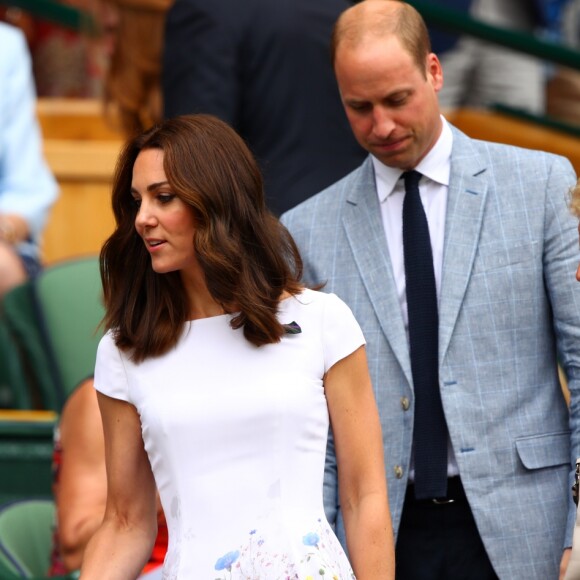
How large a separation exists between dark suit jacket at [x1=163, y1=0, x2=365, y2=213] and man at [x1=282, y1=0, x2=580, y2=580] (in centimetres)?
71

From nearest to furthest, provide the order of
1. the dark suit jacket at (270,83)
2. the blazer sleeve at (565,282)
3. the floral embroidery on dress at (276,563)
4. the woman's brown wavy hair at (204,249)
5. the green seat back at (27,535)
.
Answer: the floral embroidery on dress at (276,563) → the woman's brown wavy hair at (204,249) → the blazer sleeve at (565,282) → the dark suit jacket at (270,83) → the green seat back at (27,535)

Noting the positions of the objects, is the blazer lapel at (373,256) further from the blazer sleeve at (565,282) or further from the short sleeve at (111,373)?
the short sleeve at (111,373)

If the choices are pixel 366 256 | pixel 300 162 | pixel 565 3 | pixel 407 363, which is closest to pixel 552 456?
pixel 407 363

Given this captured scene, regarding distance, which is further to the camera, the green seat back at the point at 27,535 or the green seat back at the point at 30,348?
the green seat back at the point at 30,348

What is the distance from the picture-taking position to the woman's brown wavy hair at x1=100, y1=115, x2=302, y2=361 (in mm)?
2934

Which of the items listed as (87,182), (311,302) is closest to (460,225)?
(311,302)

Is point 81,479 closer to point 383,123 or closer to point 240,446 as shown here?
A: point 240,446

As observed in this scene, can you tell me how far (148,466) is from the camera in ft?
9.96

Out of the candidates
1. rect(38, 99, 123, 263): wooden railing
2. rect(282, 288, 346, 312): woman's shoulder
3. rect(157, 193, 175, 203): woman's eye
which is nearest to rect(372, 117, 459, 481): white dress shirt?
rect(282, 288, 346, 312): woman's shoulder

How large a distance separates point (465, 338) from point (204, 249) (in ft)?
2.19

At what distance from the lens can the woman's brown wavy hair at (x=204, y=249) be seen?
2934 mm

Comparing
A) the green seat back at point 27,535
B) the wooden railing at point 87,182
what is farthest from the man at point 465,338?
the wooden railing at point 87,182

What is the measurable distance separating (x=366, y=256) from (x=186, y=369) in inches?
24.3

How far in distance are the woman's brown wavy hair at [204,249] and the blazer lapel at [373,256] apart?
301 mm
